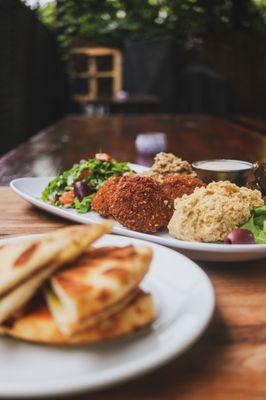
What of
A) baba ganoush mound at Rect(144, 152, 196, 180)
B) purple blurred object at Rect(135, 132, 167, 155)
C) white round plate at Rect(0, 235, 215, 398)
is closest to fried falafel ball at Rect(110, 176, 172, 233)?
baba ganoush mound at Rect(144, 152, 196, 180)

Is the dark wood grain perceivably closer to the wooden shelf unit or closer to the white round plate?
the white round plate

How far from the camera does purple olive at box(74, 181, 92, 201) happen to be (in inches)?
58.9

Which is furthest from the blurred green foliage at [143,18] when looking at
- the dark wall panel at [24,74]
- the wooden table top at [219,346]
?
the wooden table top at [219,346]

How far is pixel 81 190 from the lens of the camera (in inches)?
59.2

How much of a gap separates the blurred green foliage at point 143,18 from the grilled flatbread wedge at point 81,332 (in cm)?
1041

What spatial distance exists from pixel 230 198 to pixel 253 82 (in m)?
8.36

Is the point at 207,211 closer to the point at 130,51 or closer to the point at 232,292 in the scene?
the point at 232,292

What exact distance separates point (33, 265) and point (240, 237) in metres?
0.51

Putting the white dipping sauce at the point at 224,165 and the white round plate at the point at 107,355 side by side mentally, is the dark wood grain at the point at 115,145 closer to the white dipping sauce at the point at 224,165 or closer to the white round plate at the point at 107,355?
the white dipping sauce at the point at 224,165

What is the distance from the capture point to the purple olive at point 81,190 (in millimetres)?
1495

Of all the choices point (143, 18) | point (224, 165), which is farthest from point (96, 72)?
point (224, 165)

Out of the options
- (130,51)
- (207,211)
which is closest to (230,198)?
(207,211)

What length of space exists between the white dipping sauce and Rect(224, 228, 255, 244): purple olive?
539mm

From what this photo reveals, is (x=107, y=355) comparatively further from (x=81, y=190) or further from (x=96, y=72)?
(x=96, y=72)
